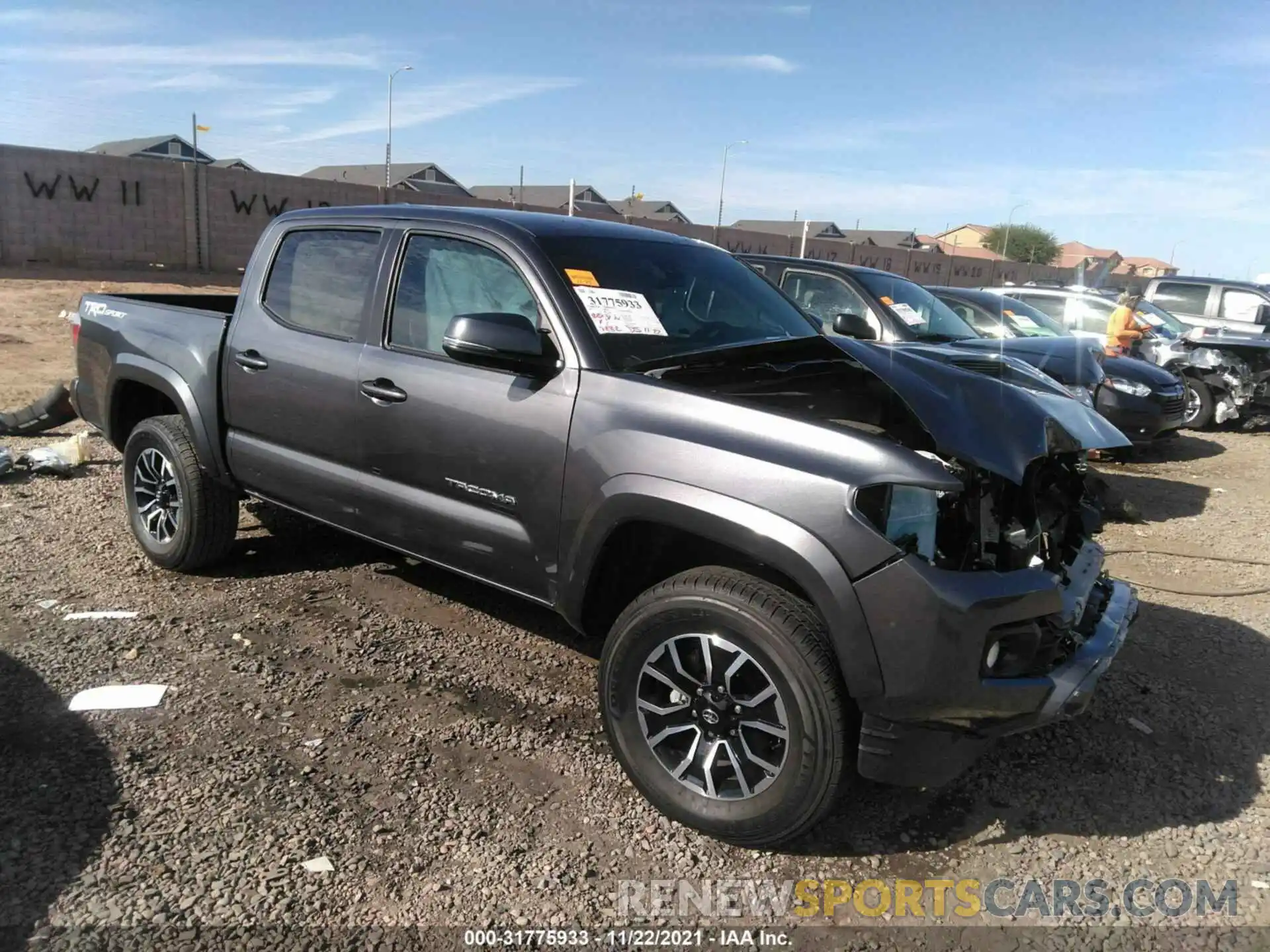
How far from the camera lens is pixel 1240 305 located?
1388 centimetres

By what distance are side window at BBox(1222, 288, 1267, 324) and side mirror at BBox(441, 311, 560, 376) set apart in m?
14.2

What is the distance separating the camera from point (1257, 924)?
103 inches

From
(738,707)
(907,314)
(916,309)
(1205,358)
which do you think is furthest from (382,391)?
(1205,358)

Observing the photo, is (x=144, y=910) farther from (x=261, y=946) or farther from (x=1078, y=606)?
(x=1078, y=606)

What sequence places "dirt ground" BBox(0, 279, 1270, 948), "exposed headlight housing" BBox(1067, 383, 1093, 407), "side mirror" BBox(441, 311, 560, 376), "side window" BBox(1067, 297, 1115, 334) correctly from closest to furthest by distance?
"dirt ground" BBox(0, 279, 1270, 948)
"side mirror" BBox(441, 311, 560, 376)
"exposed headlight housing" BBox(1067, 383, 1093, 407)
"side window" BBox(1067, 297, 1115, 334)

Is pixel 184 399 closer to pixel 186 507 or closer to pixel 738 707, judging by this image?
pixel 186 507

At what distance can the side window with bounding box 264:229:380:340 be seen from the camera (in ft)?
12.9

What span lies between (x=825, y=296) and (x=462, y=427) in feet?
15.9

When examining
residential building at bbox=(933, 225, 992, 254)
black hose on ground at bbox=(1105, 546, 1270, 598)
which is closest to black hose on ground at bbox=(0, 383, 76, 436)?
black hose on ground at bbox=(1105, 546, 1270, 598)

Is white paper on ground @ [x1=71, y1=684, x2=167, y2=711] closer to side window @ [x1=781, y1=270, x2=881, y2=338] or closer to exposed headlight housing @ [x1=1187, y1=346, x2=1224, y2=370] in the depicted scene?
side window @ [x1=781, y1=270, x2=881, y2=338]

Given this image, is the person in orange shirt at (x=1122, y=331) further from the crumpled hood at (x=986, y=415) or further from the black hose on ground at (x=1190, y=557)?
the crumpled hood at (x=986, y=415)

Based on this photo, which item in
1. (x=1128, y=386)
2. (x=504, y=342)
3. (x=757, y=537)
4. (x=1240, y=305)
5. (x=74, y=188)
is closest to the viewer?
(x=757, y=537)

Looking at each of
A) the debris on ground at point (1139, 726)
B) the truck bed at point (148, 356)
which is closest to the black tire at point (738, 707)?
the debris on ground at point (1139, 726)

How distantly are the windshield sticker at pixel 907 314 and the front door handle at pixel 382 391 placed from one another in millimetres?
4721
